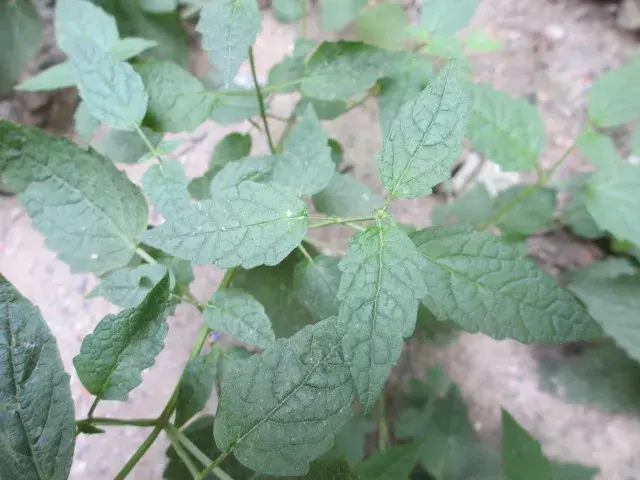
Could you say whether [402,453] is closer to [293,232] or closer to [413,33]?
[293,232]

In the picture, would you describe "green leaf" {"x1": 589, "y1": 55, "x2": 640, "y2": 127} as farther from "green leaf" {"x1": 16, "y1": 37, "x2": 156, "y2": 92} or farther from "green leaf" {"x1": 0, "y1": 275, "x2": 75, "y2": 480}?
"green leaf" {"x1": 0, "y1": 275, "x2": 75, "y2": 480}

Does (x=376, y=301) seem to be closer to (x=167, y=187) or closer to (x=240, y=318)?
(x=240, y=318)

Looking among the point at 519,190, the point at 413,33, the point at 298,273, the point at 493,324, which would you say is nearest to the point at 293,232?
the point at 298,273

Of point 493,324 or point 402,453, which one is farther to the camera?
point 402,453

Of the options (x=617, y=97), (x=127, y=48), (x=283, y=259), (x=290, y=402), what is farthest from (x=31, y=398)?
(x=617, y=97)

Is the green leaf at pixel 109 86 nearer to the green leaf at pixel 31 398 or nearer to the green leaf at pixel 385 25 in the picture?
the green leaf at pixel 31 398

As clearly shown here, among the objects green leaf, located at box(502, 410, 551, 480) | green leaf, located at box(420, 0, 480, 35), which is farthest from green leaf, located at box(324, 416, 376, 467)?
green leaf, located at box(420, 0, 480, 35)
